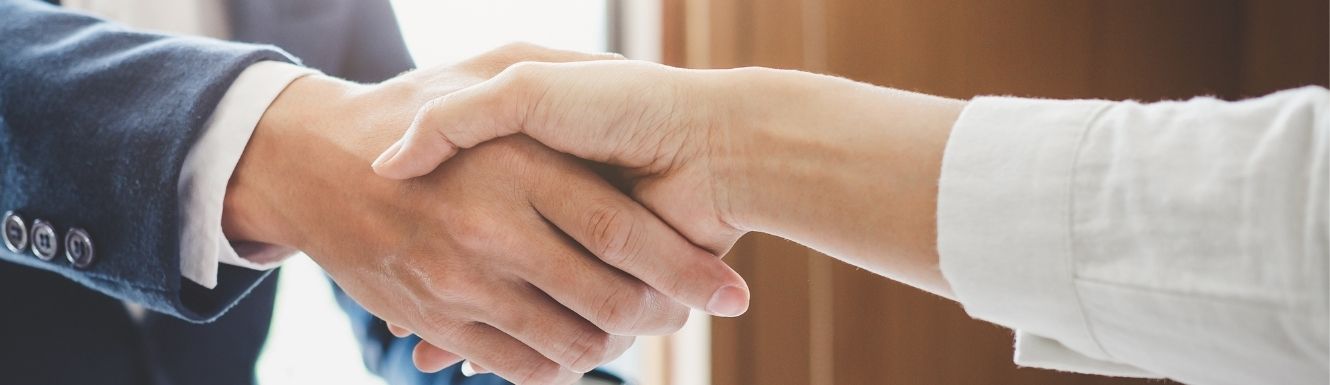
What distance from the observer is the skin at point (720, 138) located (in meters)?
0.60

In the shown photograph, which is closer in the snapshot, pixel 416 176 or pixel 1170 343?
pixel 1170 343

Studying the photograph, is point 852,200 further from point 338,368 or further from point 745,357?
point 338,368

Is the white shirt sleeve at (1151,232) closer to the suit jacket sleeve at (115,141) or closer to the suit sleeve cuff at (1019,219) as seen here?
the suit sleeve cuff at (1019,219)

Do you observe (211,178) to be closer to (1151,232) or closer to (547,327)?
(547,327)

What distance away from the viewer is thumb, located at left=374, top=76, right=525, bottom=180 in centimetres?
69

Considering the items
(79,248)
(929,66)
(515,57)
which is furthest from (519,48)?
(929,66)

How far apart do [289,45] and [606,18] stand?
61cm

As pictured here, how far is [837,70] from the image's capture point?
1617 mm

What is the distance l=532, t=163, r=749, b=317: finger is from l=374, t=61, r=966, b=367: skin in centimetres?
2

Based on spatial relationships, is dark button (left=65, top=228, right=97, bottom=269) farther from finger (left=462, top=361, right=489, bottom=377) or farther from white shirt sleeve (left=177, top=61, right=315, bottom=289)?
finger (left=462, top=361, right=489, bottom=377)

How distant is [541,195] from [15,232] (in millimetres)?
417

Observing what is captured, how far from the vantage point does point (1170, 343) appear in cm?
47

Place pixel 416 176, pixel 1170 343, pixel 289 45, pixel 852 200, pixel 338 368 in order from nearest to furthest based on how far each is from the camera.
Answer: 1. pixel 1170 343
2. pixel 852 200
3. pixel 416 176
4. pixel 289 45
5. pixel 338 368

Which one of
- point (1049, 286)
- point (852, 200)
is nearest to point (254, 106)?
point (852, 200)
